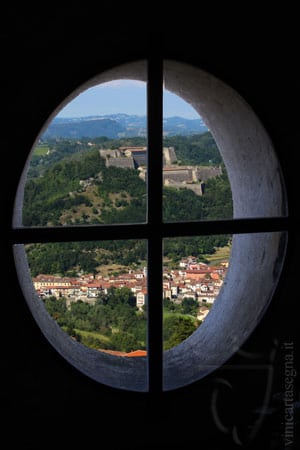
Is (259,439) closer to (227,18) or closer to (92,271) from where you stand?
(227,18)

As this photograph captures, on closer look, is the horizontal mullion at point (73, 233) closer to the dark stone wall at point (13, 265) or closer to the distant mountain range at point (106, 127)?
the dark stone wall at point (13, 265)

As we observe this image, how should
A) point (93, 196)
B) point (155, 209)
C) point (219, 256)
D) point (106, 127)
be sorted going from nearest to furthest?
point (155, 209) → point (219, 256) → point (106, 127) → point (93, 196)

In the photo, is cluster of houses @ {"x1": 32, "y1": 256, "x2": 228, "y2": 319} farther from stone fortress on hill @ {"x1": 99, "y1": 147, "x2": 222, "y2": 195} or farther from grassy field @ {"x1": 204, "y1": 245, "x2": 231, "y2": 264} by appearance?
stone fortress on hill @ {"x1": 99, "y1": 147, "x2": 222, "y2": 195}

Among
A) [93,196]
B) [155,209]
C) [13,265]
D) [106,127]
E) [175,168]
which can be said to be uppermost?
[106,127]

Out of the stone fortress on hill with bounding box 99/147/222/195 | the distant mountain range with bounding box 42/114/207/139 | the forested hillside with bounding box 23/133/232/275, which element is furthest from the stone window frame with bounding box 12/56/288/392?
the forested hillside with bounding box 23/133/232/275

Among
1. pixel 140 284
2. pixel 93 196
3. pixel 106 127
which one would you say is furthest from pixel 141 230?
pixel 93 196

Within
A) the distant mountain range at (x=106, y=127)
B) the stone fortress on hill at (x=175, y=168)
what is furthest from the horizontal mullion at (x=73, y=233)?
the distant mountain range at (x=106, y=127)

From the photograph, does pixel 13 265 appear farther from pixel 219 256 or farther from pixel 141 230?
pixel 219 256
